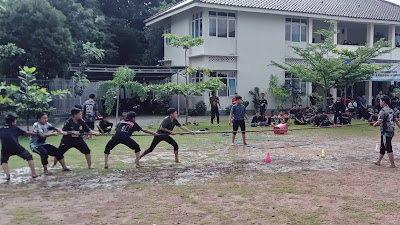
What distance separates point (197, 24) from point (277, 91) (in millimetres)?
6614

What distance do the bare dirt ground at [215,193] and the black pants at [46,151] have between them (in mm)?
465

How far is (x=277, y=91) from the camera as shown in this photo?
2658 cm

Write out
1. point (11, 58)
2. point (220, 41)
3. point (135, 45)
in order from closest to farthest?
point (11, 58) < point (220, 41) < point (135, 45)

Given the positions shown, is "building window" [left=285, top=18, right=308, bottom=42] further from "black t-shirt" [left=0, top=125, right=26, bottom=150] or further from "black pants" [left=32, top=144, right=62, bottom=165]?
"black t-shirt" [left=0, top=125, right=26, bottom=150]

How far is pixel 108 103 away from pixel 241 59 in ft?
34.2

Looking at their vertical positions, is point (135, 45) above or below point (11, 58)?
above

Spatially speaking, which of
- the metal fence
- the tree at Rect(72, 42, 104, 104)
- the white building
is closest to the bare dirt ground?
the metal fence

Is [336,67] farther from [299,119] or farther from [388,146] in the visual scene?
[388,146]

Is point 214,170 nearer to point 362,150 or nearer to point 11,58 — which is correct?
point 362,150

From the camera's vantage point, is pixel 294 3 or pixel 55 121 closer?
pixel 55 121

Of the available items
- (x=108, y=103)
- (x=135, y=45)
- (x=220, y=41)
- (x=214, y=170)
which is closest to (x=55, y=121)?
(x=108, y=103)

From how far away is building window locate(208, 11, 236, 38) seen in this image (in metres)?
26.0

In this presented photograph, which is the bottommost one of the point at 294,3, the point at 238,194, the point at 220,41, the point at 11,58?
the point at 238,194

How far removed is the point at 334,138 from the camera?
1658cm
